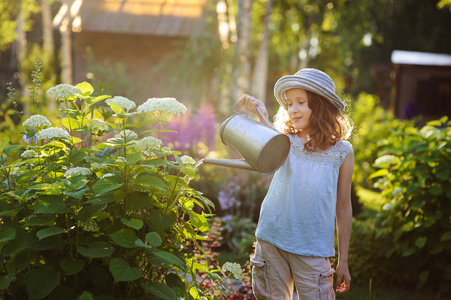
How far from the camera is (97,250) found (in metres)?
1.49

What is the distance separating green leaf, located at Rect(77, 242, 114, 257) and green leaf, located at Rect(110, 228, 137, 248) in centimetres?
4

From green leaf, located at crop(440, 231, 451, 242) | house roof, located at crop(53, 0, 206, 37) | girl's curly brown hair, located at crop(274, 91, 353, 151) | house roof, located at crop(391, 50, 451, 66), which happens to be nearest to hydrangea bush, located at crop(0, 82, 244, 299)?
girl's curly brown hair, located at crop(274, 91, 353, 151)

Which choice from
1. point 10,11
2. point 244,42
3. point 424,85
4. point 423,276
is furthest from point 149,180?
point 10,11

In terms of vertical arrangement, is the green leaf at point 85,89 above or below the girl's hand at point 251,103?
above

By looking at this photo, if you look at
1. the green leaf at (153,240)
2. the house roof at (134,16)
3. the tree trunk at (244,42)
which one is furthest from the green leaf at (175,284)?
the house roof at (134,16)

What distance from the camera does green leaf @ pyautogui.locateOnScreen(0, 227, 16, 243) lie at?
4.83 ft

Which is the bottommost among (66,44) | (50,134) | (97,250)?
(97,250)

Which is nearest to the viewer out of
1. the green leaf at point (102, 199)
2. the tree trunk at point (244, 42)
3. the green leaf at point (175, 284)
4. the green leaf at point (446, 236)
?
the green leaf at point (102, 199)

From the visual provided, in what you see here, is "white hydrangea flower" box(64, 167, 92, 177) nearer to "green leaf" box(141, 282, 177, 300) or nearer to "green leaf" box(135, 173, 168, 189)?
"green leaf" box(135, 173, 168, 189)

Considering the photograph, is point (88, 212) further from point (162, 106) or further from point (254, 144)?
point (254, 144)

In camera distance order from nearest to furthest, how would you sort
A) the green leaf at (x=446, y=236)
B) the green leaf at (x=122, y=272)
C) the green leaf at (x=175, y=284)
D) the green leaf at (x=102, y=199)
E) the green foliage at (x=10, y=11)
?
the green leaf at (x=122, y=272), the green leaf at (x=102, y=199), the green leaf at (x=175, y=284), the green leaf at (x=446, y=236), the green foliage at (x=10, y=11)

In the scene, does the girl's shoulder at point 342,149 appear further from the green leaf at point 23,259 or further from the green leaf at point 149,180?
the green leaf at point 23,259

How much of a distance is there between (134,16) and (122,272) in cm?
1045

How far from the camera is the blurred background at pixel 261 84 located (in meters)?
3.34
